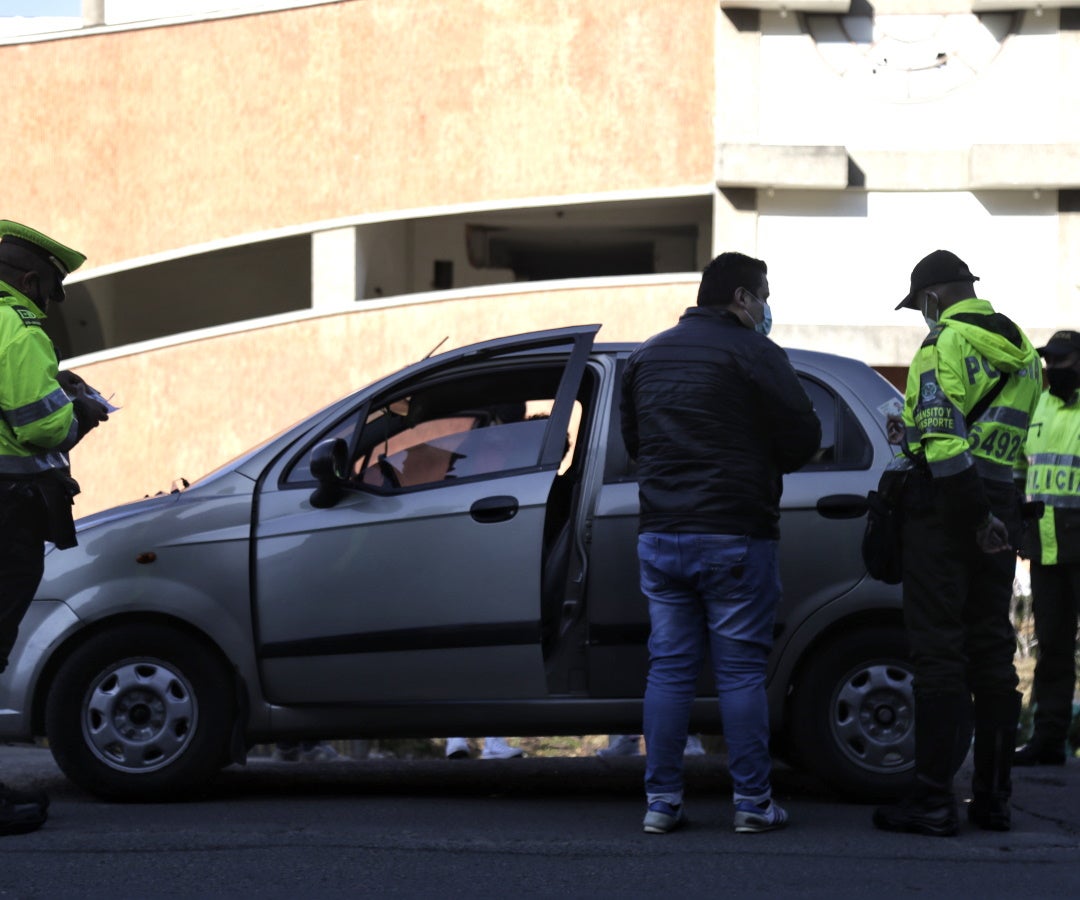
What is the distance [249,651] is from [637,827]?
1621mm

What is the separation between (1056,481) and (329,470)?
3.84 metres

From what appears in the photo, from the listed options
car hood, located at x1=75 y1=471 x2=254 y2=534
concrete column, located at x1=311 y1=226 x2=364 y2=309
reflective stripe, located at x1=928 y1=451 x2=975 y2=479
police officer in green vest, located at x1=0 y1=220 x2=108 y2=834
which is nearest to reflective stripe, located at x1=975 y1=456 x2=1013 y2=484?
reflective stripe, located at x1=928 y1=451 x2=975 y2=479

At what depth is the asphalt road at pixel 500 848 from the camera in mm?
4969

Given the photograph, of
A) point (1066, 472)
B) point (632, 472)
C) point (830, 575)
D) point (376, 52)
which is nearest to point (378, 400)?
point (632, 472)

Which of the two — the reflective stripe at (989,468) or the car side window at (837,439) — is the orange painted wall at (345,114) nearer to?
the car side window at (837,439)

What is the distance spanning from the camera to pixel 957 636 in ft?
18.6

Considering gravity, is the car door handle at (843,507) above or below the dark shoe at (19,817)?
above

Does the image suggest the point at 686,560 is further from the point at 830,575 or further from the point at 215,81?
the point at 215,81

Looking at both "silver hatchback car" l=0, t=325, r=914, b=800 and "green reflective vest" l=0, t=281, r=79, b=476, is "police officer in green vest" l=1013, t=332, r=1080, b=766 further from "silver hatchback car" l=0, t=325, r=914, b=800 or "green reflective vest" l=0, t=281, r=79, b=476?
"green reflective vest" l=0, t=281, r=79, b=476

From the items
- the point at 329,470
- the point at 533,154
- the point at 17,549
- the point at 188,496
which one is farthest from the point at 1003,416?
the point at 533,154

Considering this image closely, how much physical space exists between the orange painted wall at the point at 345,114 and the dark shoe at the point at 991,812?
680 inches

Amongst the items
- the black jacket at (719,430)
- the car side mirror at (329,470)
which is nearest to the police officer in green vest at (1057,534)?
the black jacket at (719,430)

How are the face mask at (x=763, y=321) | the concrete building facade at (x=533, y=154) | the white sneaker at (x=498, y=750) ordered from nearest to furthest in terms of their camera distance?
the face mask at (x=763, y=321), the white sneaker at (x=498, y=750), the concrete building facade at (x=533, y=154)

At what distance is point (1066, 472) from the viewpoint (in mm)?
8281
